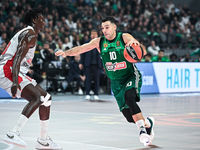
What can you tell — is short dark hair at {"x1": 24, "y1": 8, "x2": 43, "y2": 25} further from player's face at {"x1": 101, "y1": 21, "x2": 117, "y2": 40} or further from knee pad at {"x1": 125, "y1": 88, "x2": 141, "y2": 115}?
knee pad at {"x1": 125, "y1": 88, "x2": 141, "y2": 115}

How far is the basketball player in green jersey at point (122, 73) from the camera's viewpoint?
24.5 feet

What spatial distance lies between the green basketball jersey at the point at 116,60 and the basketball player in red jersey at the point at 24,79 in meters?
1.31

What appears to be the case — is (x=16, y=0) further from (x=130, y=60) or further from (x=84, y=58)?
(x=130, y=60)

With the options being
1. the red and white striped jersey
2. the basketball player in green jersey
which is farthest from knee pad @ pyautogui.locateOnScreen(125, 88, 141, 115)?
the red and white striped jersey

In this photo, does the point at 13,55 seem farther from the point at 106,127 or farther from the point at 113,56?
the point at 106,127

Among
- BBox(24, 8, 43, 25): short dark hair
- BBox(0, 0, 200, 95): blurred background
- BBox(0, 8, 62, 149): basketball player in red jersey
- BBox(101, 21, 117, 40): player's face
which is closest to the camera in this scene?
BBox(0, 8, 62, 149): basketball player in red jersey

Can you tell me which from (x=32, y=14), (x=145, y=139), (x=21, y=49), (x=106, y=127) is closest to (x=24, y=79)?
(x=21, y=49)

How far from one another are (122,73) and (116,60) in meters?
0.24

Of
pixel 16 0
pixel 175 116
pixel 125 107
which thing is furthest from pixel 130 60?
pixel 16 0

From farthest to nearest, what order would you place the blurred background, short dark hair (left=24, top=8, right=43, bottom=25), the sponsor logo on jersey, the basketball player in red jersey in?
the blurred background
the sponsor logo on jersey
short dark hair (left=24, top=8, right=43, bottom=25)
the basketball player in red jersey

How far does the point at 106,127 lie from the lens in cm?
952

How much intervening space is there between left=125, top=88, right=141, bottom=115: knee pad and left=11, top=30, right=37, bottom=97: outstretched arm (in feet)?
5.58

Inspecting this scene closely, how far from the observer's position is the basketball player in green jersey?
7.45m

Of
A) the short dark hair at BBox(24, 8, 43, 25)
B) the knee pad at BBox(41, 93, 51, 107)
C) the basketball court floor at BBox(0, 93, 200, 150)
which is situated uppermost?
the short dark hair at BBox(24, 8, 43, 25)
